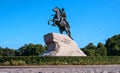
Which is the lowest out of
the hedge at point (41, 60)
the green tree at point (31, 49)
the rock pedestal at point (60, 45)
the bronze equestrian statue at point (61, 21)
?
the hedge at point (41, 60)

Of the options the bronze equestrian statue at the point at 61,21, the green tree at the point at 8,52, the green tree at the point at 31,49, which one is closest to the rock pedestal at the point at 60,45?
the bronze equestrian statue at the point at 61,21

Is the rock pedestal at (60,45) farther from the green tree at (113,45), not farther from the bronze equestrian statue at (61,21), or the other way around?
the green tree at (113,45)

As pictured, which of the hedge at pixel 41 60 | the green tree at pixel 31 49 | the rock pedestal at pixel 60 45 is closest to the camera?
the hedge at pixel 41 60

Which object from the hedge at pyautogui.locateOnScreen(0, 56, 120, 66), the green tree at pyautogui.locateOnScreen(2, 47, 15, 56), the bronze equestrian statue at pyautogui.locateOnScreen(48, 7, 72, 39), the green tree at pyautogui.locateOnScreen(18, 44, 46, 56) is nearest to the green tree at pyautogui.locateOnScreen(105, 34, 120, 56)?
the green tree at pyautogui.locateOnScreen(18, 44, 46, 56)

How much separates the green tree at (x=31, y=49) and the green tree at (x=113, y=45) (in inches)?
539

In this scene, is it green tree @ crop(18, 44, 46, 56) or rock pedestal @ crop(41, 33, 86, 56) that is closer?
rock pedestal @ crop(41, 33, 86, 56)

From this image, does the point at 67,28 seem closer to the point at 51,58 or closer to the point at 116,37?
the point at 51,58

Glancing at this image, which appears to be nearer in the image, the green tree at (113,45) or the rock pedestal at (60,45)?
the rock pedestal at (60,45)

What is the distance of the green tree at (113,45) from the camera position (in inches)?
2406

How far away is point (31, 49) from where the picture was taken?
233 feet

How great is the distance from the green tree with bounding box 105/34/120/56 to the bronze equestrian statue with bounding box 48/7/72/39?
1134 inches

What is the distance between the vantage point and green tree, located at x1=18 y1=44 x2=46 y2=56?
67775 mm

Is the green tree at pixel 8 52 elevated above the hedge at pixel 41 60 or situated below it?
above

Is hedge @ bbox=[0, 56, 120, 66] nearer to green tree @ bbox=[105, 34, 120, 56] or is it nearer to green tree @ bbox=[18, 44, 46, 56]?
green tree @ bbox=[105, 34, 120, 56]
